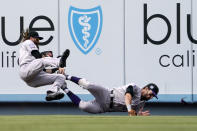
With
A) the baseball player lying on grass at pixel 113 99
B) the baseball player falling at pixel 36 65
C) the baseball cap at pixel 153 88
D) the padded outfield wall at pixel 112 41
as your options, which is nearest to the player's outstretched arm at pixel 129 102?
the baseball player lying on grass at pixel 113 99

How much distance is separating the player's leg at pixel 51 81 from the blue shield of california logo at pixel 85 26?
2.89m

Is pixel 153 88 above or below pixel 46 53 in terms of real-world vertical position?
below

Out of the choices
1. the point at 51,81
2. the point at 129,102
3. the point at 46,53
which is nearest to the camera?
the point at 51,81

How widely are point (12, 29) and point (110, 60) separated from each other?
1.81 m

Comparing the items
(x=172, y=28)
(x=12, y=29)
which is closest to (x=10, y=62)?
(x=12, y=29)

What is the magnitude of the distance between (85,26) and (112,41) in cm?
54

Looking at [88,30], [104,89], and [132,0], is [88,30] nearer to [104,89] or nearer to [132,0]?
[132,0]

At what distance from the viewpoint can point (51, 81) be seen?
13.8m

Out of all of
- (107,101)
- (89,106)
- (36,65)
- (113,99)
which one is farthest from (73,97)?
(36,65)

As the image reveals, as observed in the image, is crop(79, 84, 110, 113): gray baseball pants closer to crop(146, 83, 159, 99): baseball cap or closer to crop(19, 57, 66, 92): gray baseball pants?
crop(146, 83, 159, 99): baseball cap

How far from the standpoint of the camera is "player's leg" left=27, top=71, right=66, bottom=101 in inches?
523

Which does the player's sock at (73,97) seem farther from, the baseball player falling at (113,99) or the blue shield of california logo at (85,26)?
the blue shield of california logo at (85,26)

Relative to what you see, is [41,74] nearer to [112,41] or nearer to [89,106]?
[89,106]

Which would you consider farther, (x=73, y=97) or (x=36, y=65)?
(x=73, y=97)
